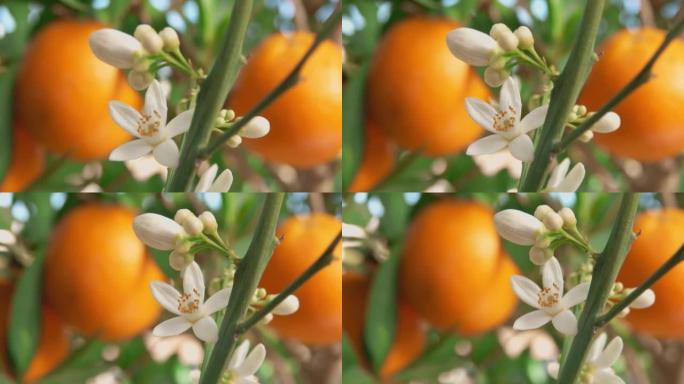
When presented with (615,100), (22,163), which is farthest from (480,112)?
(22,163)

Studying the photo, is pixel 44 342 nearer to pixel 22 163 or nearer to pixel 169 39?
pixel 22 163

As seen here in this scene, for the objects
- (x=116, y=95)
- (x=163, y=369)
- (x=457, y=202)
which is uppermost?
(x=116, y=95)

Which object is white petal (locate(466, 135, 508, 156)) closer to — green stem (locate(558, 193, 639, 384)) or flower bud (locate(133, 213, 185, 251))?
green stem (locate(558, 193, 639, 384))

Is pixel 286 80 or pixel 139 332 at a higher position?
pixel 286 80

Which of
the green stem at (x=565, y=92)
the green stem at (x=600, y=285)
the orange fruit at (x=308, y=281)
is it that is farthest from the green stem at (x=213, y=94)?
the green stem at (x=600, y=285)

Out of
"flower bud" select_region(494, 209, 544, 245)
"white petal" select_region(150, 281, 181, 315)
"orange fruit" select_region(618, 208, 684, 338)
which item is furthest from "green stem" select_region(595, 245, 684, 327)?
"white petal" select_region(150, 281, 181, 315)

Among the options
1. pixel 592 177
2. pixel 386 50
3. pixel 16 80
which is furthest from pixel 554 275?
pixel 16 80

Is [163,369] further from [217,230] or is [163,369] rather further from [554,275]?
[554,275]
